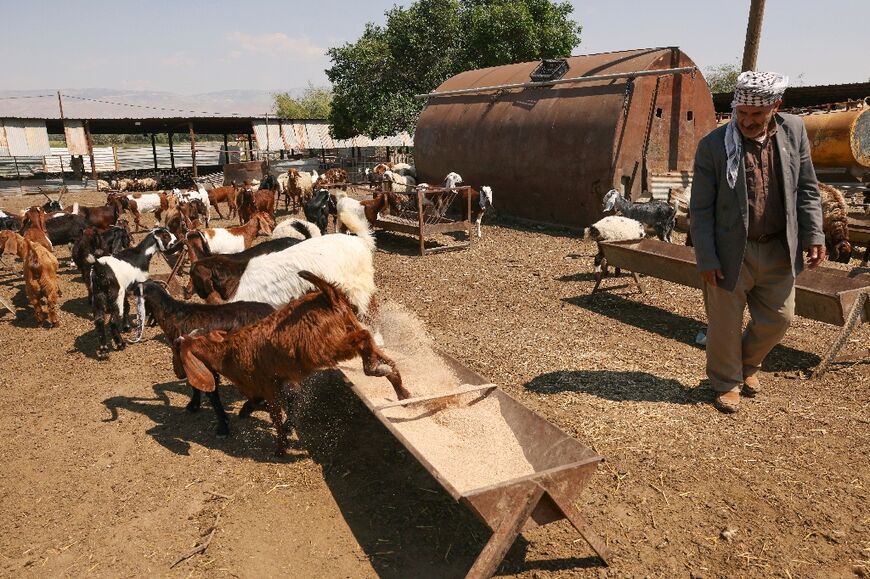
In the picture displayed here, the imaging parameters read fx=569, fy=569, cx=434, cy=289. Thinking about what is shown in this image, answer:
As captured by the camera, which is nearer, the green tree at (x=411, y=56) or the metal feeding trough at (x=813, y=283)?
the metal feeding trough at (x=813, y=283)

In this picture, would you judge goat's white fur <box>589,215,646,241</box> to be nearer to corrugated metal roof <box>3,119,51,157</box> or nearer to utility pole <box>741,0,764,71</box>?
utility pole <box>741,0,764,71</box>

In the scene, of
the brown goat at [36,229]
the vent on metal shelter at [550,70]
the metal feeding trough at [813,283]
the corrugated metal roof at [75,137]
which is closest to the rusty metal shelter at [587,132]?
the vent on metal shelter at [550,70]

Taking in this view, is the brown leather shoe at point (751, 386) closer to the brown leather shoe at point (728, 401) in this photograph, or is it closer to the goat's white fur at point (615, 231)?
Answer: the brown leather shoe at point (728, 401)

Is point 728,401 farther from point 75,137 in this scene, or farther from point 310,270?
point 75,137

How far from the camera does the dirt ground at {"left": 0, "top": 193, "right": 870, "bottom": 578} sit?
3748mm

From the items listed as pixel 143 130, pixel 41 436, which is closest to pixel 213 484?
pixel 41 436

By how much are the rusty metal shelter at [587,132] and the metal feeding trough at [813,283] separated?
16.4ft

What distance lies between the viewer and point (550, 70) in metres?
16.2

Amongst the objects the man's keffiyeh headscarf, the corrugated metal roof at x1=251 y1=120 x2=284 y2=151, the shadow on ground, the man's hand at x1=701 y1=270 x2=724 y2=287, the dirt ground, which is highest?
the corrugated metal roof at x1=251 y1=120 x2=284 y2=151

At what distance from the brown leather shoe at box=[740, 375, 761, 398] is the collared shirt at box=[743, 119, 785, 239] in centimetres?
157

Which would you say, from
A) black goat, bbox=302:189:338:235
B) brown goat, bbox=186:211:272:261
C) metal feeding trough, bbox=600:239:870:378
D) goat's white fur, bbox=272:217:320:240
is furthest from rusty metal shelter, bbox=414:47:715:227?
brown goat, bbox=186:211:272:261

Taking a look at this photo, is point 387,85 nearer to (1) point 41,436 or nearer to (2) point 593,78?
(2) point 593,78

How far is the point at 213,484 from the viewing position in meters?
4.72

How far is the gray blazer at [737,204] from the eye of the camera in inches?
188
